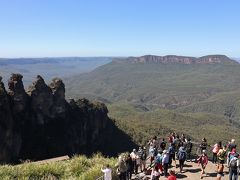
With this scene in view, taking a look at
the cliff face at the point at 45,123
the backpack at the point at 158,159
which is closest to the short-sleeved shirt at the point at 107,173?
the backpack at the point at 158,159

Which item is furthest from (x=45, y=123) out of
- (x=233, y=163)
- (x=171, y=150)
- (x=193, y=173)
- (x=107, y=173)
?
(x=233, y=163)

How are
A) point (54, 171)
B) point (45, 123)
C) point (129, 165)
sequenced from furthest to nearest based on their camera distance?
point (45, 123), point (129, 165), point (54, 171)

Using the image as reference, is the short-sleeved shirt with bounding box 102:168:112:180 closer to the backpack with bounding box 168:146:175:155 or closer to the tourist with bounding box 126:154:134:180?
the tourist with bounding box 126:154:134:180

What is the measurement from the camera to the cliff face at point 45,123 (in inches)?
3361

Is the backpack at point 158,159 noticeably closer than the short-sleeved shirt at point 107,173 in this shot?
No

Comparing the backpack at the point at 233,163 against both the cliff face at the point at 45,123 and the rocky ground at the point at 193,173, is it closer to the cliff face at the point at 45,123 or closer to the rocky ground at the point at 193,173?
the rocky ground at the point at 193,173

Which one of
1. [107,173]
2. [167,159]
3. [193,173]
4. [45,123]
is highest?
[107,173]

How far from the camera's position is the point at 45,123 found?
107 metres

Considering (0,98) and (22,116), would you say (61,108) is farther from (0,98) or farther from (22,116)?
(0,98)

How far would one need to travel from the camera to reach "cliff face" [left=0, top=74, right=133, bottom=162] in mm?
85375

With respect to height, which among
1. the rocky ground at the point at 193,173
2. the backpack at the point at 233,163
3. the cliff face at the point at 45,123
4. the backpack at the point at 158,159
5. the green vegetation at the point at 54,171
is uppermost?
the backpack at the point at 233,163

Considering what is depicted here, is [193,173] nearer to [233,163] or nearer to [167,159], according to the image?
[167,159]

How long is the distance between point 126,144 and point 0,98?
63.3 m

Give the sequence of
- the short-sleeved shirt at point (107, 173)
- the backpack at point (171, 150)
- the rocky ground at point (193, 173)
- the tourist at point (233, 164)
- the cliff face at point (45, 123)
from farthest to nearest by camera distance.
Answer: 1. the cliff face at point (45, 123)
2. the backpack at point (171, 150)
3. the rocky ground at point (193, 173)
4. the tourist at point (233, 164)
5. the short-sleeved shirt at point (107, 173)
